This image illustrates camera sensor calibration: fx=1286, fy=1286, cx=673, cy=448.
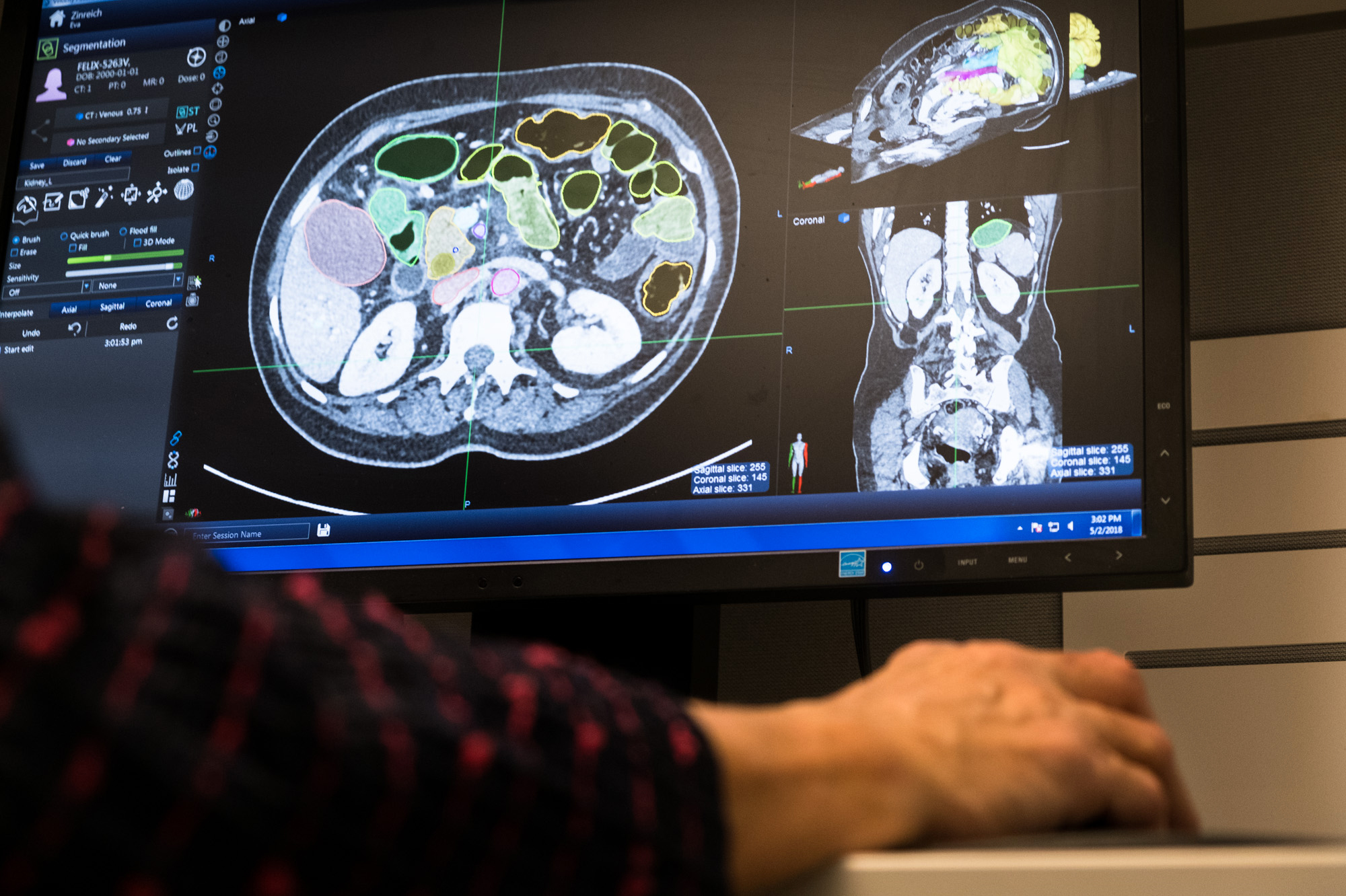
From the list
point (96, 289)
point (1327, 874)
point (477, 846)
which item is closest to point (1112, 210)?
point (1327, 874)

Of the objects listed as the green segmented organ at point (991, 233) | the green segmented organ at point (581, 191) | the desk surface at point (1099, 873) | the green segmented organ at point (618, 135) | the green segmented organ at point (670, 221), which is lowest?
the desk surface at point (1099, 873)

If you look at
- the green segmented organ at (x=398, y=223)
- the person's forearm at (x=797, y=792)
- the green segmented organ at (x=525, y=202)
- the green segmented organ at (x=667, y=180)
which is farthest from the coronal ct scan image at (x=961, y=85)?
the person's forearm at (x=797, y=792)

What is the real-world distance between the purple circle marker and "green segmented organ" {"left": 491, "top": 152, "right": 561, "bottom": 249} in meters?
0.03

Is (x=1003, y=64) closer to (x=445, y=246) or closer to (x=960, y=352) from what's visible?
(x=960, y=352)

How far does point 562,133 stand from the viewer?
1077 millimetres

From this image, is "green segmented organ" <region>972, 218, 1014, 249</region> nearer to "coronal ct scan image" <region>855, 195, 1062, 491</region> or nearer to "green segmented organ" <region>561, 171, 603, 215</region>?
"coronal ct scan image" <region>855, 195, 1062, 491</region>

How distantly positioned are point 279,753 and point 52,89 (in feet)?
3.75

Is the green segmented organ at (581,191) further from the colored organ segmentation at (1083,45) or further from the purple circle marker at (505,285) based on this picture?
the colored organ segmentation at (1083,45)

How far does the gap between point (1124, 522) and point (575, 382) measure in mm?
419

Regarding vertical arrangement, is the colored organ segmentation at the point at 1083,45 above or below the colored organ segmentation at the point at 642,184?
above
